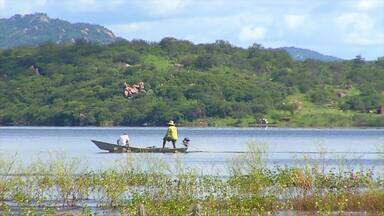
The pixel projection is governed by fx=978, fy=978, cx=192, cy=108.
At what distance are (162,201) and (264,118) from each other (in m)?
138

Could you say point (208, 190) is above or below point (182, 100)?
below

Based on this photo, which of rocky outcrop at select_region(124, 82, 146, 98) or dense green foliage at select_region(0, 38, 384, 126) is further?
rocky outcrop at select_region(124, 82, 146, 98)

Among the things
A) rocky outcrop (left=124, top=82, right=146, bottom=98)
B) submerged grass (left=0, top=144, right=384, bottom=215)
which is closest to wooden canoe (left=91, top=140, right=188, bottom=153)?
submerged grass (left=0, top=144, right=384, bottom=215)

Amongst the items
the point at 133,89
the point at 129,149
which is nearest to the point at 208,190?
the point at 129,149

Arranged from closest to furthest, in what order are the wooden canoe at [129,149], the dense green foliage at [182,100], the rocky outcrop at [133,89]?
the wooden canoe at [129,149] < the dense green foliage at [182,100] < the rocky outcrop at [133,89]

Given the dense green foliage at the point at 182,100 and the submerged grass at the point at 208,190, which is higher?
the dense green foliage at the point at 182,100

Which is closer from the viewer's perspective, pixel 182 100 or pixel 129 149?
pixel 129 149

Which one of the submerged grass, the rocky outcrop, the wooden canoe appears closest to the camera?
the submerged grass

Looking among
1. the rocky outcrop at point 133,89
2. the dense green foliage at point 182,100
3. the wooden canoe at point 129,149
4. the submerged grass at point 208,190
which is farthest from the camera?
the rocky outcrop at point 133,89

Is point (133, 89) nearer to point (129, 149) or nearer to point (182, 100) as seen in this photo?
point (182, 100)

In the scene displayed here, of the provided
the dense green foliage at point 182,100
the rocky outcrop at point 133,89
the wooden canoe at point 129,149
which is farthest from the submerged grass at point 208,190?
the rocky outcrop at point 133,89

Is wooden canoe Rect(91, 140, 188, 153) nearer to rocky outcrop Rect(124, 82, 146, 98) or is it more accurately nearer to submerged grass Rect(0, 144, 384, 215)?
submerged grass Rect(0, 144, 384, 215)

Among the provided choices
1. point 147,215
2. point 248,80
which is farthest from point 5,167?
point 248,80

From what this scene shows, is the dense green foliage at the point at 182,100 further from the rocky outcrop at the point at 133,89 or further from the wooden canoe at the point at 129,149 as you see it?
the wooden canoe at the point at 129,149
